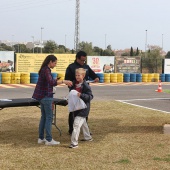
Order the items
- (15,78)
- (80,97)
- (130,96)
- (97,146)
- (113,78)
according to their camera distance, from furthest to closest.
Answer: (113,78), (15,78), (130,96), (97,146), (80,97)

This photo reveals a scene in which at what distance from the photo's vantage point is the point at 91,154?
6191 mm

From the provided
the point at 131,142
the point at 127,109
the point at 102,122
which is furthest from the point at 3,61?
the point at 131,142

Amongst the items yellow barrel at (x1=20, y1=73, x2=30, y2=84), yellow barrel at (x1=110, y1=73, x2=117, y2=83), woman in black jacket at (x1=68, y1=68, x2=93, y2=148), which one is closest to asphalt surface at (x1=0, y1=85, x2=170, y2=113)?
yellow barrel at (x1=20, y1=73, x2=30, y2=84)

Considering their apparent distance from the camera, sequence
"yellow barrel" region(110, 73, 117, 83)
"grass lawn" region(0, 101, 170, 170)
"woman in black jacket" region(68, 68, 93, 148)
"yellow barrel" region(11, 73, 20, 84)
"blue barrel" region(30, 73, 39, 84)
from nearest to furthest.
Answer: "grass lawn" region(0, 101, 170, 170), "woman in black jacket" region(68, 68, 93, 148), "yellow barrel" region(11, 73, 20, 84), "blue barrel" region(30, 73, 39, 84), "yellow barrel" region(110, 73, 117, 83)

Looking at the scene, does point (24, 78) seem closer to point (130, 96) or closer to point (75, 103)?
point (130, 96)

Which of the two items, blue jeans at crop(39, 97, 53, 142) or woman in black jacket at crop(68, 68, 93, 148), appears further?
blue jeans at crop(39, 97, 53, 142)

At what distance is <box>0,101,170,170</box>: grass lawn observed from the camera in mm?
5594

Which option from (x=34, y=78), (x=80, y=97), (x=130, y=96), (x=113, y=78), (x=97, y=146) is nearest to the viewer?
(x=80, y=97)

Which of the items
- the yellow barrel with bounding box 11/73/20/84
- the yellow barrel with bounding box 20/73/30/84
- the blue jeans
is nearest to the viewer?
the blue jeans

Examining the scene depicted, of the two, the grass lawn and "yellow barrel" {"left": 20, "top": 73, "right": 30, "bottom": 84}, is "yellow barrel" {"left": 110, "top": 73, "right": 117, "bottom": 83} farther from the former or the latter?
the grass lawn

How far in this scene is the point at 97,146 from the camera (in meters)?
6.79

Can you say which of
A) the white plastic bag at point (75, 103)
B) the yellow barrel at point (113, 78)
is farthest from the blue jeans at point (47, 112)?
the yellow barrel at point (113, 78)

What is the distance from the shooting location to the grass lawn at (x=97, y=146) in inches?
220

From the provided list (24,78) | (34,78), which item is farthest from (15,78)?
(34,78)
